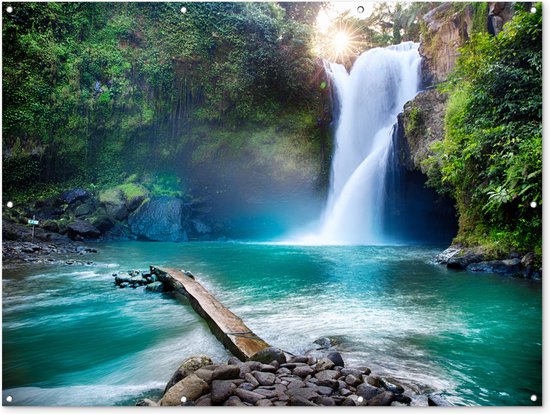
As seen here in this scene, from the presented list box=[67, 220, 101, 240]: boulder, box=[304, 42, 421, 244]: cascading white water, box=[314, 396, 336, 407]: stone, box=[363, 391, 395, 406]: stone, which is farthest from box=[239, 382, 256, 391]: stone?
box=[67, 220, 101, 240]: boulder

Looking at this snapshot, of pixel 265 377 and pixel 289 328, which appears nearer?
pixel 265 377

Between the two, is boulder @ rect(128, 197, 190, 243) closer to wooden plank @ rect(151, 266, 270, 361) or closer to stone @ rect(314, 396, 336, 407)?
wooden plank @ rect(151, 266, 270, 361)

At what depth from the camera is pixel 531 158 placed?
268 centimetres

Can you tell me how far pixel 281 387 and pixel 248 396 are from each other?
0.15m

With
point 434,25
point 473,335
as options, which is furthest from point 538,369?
point 434,25

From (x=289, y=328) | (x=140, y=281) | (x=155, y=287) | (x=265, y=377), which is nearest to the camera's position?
(x=265, y=377)

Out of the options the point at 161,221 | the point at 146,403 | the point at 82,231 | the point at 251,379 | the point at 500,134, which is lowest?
the point at 146,403

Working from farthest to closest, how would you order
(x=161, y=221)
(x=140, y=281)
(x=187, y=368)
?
(x=161, y=221) → (x=140, y=281) → (x=187, y=368)

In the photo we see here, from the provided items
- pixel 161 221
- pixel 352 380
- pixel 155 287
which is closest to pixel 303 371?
pixel 352 380

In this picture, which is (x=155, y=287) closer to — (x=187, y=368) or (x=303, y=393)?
(x=187, y=368)

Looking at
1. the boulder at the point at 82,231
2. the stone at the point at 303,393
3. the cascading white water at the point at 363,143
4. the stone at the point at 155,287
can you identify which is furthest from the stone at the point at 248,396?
the boulder at the point at 82,231

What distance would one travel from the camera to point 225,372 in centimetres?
165

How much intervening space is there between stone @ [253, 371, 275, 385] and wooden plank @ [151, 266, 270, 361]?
248 millimetres

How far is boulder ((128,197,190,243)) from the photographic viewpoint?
29.7 feet
